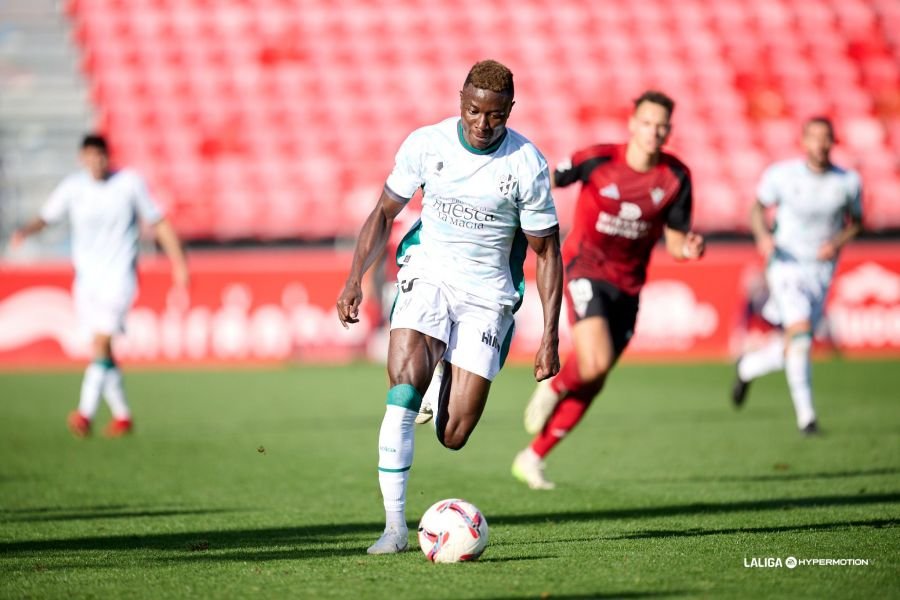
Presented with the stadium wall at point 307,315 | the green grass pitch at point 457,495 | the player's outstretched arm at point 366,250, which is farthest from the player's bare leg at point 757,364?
the stadium wall at point 307,315

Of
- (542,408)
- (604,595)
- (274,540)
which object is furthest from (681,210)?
(604,595)

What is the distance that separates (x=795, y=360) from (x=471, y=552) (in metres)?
6.08

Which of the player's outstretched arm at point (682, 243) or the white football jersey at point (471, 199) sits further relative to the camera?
the player's outstretched arm at point (682, 243)

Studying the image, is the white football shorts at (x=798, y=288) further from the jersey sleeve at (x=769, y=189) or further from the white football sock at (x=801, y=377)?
the jersey sleeve at (x=769, y=189)

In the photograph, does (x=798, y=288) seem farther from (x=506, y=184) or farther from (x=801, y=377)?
(x=506, y=184)

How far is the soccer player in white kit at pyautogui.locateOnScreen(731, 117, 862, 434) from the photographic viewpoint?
10719mm

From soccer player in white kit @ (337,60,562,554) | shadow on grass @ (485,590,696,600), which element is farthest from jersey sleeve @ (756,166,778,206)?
shadow on grass @ (485,590,696,600)

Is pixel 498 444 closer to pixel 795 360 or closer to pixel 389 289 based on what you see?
pixel 795 360

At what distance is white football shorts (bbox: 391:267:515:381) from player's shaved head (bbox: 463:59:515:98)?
101cm

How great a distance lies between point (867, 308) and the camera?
66.1ft

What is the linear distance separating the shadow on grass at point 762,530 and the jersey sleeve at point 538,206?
155 cm

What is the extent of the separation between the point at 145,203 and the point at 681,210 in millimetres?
5216

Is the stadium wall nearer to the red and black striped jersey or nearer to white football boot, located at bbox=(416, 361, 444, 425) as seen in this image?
the red and black striped jersey

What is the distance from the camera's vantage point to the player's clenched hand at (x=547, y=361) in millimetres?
5781
